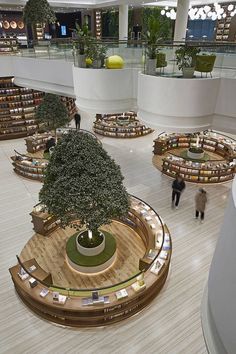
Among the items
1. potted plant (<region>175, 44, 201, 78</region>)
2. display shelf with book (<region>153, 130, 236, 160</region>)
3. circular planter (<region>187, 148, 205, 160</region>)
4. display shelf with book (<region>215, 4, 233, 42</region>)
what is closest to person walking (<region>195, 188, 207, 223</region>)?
potted plant (<region>175, 44, 201, 78</region>)

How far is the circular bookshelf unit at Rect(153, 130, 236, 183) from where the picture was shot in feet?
33.0

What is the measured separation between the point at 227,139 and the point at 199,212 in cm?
576

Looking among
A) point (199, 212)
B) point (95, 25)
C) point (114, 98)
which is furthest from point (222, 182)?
point (95, 25)

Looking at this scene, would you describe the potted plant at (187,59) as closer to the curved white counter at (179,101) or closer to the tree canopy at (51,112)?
the curved white counter at (179,101)

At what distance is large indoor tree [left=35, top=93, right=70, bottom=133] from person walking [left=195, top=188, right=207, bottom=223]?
6.47m

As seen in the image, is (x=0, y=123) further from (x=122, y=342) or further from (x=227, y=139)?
(x=122, y=342)

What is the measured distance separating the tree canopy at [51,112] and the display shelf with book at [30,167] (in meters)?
1.69

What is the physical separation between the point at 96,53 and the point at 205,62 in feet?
11.2

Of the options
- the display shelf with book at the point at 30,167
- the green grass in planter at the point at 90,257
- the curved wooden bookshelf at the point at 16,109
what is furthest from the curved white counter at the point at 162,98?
the curved wooden bookshelf at the point at 16,109

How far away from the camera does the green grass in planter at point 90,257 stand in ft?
20.4

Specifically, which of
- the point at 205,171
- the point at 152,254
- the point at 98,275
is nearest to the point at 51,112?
the point at 205,171

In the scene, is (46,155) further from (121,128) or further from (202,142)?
(202,142)

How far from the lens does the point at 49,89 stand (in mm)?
11633

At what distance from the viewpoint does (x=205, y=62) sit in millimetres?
6824
